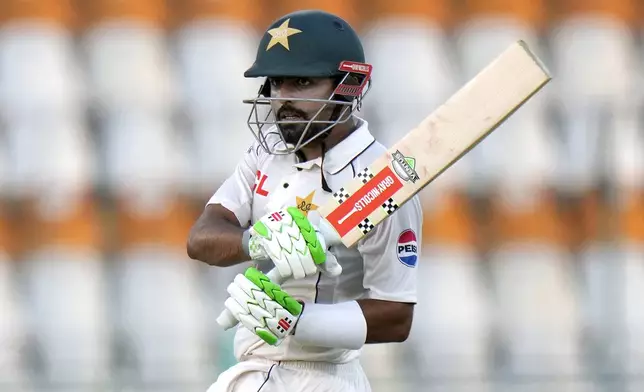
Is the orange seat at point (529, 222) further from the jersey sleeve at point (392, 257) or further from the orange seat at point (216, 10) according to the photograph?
the jersey sleeve at point (392, 257)

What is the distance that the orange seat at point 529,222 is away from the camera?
298 inches

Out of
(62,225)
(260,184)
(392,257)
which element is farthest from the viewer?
(62,225)

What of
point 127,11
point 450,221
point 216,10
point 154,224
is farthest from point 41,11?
point 450,221

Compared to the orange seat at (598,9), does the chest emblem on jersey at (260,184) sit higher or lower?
lower

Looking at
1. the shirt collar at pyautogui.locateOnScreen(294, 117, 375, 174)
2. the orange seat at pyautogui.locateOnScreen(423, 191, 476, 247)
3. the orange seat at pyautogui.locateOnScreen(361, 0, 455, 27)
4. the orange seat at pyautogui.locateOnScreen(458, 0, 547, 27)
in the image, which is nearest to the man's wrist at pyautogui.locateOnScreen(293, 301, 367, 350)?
the shirt collar at pyautogui.locateOnScreen(294, 117, 375, 174)

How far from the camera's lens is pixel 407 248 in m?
2.69

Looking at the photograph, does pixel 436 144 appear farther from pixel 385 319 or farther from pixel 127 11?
pixel 127 11

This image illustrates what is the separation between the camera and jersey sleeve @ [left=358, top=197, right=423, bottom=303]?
2.66 m

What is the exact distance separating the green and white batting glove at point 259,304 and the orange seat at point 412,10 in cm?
544

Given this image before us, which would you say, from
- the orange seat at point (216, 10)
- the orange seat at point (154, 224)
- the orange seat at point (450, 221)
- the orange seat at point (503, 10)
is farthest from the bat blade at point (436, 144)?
the orange seat at point (503, 10)

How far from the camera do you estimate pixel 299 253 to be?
2422 mm

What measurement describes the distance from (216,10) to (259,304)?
5.41 m

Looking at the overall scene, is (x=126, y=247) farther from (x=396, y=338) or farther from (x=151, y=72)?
(x=396, y=338)

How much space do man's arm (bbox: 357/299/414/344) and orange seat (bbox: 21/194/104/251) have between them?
15.7ft
